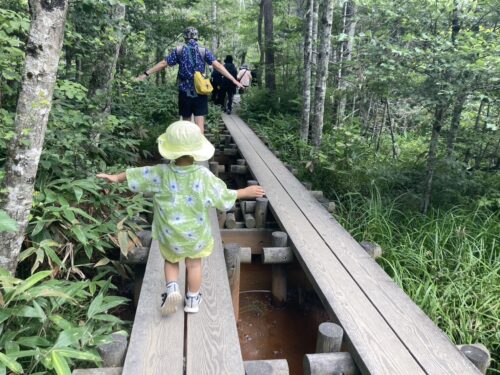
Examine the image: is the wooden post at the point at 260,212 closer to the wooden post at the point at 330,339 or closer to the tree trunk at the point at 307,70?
the wooden post at the point at 330,339

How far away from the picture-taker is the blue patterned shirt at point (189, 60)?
6.12 metres

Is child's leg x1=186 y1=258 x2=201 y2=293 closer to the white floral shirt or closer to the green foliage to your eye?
the white floral shirt

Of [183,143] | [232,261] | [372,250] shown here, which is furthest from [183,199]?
[372,250]

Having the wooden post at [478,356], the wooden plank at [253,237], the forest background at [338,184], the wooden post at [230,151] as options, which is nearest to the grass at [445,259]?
the forest background at [338,184]

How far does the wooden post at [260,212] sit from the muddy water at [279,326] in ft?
2.48

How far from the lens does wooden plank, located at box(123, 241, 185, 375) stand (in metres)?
2.54

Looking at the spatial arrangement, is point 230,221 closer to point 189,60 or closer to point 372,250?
point 372,250

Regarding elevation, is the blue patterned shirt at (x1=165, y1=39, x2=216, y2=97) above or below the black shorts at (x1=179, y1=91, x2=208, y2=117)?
above

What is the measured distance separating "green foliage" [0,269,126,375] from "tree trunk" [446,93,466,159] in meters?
4.82

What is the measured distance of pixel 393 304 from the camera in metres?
3.31

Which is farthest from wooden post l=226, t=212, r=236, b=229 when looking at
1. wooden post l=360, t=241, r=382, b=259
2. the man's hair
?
the man's hair

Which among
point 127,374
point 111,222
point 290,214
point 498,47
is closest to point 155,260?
point 111,222

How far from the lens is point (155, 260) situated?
12.5ft

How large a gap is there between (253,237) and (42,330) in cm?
272
